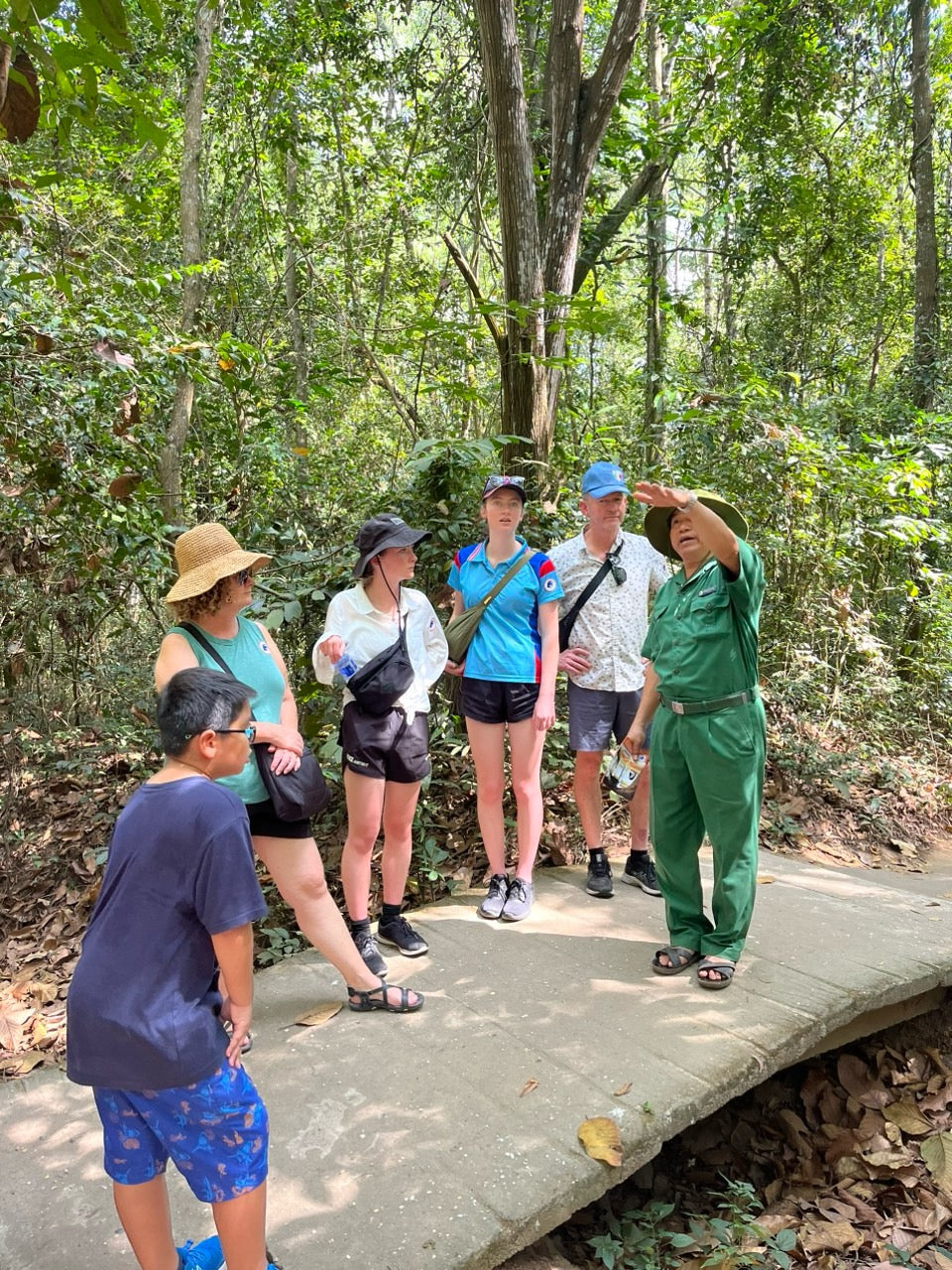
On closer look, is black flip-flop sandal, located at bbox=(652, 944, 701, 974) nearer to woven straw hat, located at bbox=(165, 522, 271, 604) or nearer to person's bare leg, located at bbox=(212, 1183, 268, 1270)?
person's bare leg, located at bbox=(212, 1183, 268, 1270)

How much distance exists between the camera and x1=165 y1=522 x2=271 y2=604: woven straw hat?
264 cm

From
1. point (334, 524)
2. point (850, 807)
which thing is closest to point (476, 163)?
point (334, 524)

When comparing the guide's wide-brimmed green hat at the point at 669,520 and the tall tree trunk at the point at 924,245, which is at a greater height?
the tall tree trunk at the point at 924,245

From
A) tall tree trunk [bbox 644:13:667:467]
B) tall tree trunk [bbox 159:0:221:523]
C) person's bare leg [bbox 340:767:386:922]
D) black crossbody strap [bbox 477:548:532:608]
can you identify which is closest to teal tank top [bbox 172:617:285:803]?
person's bare leg [bbox 340:767:386:922]

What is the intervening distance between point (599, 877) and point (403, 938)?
112 cm

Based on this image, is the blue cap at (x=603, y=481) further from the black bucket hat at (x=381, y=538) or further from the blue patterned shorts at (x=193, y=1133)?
the blue patterned shorts at (x=193, y=1133)

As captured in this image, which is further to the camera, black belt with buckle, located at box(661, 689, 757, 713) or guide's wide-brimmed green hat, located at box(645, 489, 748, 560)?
guide's wide-brimmed green hat, located at box(645, 489, 748, 560)

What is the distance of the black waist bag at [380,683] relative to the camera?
3352mm

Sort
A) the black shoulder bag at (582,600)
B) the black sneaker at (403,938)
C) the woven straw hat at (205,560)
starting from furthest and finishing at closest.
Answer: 1. the black shoulder bag at (582,600)
2. the black sneaker at (403,938)
3. the woven straw hat at (205,560)

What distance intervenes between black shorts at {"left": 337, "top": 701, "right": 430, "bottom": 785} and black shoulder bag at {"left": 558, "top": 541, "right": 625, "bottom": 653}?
1.04m

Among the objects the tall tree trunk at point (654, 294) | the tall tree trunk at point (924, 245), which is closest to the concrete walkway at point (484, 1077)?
the tall tree trunk at point (654, 294)

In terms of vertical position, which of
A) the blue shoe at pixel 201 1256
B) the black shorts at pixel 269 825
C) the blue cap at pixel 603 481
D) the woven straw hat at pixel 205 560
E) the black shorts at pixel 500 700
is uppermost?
the blue cap at pixel 603 481

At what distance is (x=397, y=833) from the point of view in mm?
3549

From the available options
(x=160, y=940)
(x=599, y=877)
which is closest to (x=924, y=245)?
(x=599, y=877)
